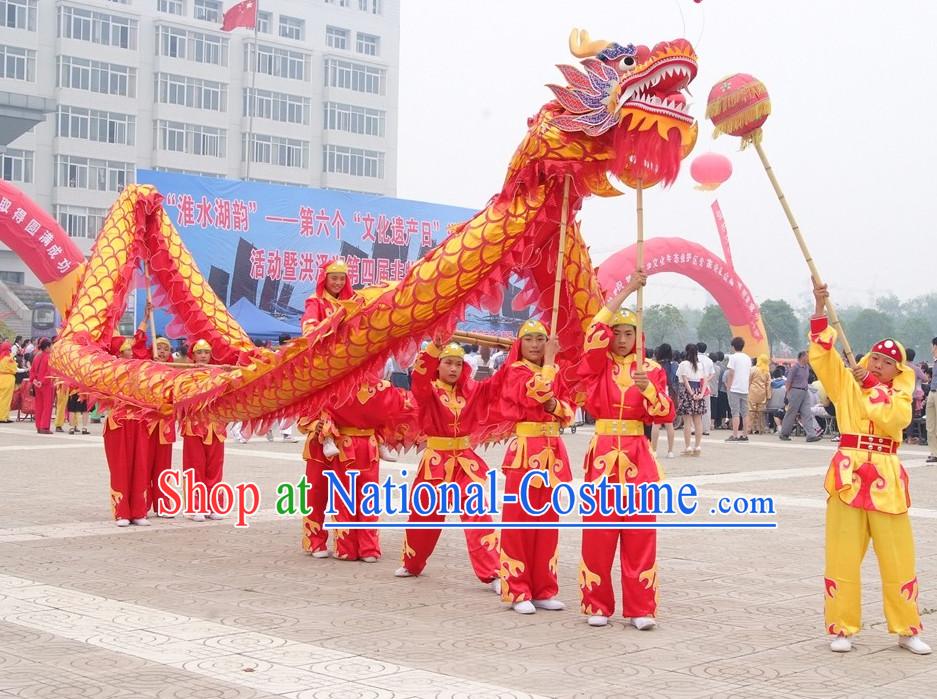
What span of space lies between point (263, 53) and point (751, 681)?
45.6 m

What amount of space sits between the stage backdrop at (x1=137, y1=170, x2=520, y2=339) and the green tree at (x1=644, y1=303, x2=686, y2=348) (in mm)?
22701

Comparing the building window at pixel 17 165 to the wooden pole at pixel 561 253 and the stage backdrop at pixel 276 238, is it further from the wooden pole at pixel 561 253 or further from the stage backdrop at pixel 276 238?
the wooden pole at pixel 561 253

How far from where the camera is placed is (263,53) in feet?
155

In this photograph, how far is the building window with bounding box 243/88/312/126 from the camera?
46.6m

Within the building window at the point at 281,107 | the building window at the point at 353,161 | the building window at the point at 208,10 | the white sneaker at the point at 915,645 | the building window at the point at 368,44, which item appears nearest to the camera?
the white sneaker at the point at 915,645

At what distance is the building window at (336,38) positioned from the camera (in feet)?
162

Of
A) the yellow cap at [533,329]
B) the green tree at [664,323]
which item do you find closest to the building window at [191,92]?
the green tree at [664,323]

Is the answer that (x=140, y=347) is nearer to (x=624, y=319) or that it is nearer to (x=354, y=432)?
(x=354, y=432)

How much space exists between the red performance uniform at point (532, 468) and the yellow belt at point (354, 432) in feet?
4.78

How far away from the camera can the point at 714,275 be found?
2283cm

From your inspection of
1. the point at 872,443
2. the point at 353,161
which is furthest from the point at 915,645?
the point at 353,161

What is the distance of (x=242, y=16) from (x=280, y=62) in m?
18.3

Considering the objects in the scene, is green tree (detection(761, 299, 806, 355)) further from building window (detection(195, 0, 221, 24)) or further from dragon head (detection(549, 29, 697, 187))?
dragon head (detection(549, 29, 697, 187))

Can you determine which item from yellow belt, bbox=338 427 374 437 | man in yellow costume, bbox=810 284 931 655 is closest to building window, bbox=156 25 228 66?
yellow belt, bbox=338 427 374 437
